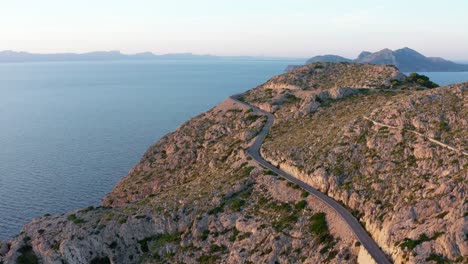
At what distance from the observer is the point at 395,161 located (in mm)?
56312

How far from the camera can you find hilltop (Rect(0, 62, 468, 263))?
45219mm

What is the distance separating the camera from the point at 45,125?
195500 millimetres

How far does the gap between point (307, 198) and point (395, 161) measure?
498 inches

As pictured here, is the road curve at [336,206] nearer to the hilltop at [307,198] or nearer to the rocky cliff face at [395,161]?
the hilltop at [307,198]

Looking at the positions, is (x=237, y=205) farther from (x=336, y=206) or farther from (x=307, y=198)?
(x=336, y=206)

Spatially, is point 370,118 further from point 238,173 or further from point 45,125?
point 45,125

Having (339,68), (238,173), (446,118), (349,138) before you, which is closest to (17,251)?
(238,173)

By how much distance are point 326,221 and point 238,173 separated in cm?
2426

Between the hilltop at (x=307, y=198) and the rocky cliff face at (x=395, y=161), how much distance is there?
0.51 feet

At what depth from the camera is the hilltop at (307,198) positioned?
148 ft

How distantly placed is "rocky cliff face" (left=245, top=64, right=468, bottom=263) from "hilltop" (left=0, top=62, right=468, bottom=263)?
156mm

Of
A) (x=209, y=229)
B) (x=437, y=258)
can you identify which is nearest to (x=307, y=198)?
(x=209, y=229)

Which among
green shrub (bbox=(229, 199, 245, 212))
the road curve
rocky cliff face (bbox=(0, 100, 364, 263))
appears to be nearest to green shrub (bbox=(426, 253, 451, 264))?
the road curve

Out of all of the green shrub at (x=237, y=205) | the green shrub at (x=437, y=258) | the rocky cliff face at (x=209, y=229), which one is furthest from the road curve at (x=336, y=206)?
the green shrub at (x=237, y=205)
